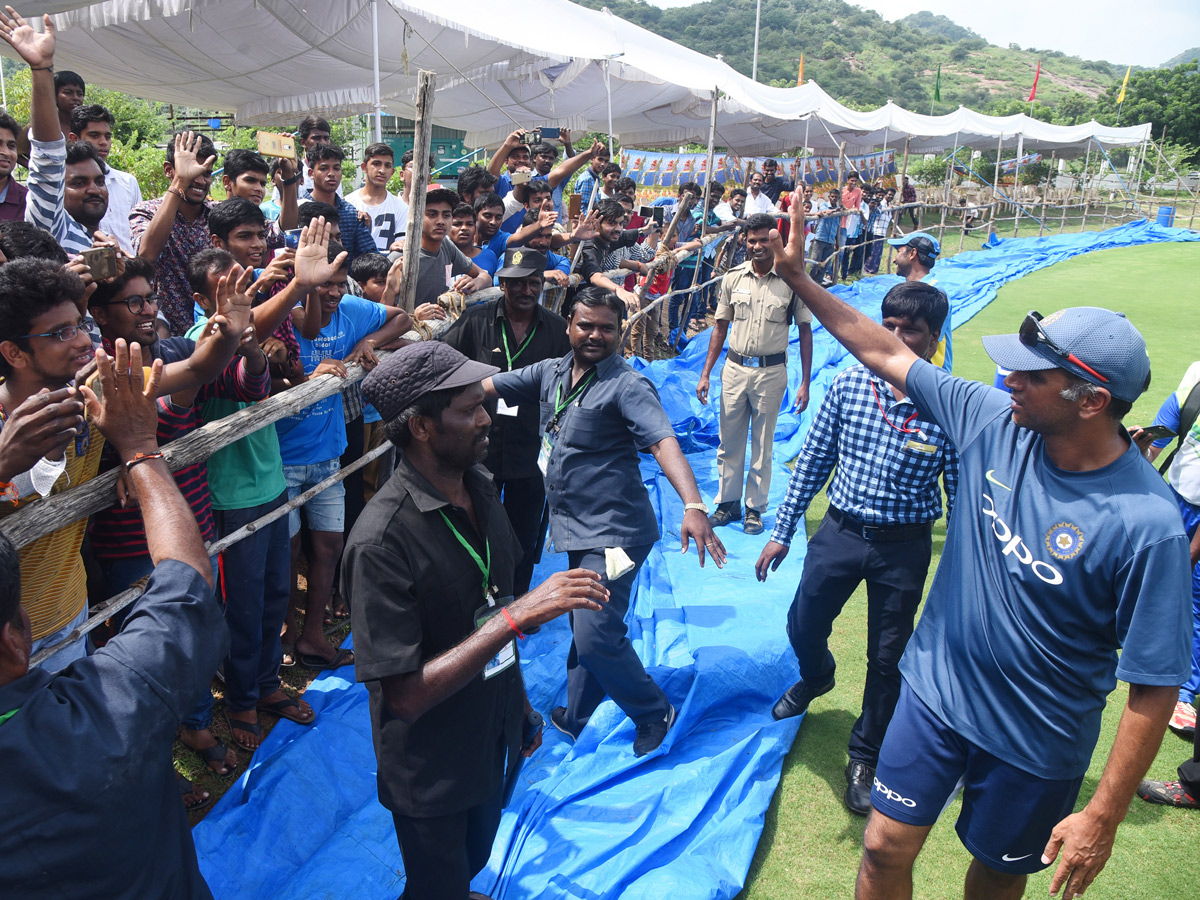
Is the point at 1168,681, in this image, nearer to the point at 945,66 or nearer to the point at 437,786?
the point at 437,786

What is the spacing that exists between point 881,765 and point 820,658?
124 centimetres

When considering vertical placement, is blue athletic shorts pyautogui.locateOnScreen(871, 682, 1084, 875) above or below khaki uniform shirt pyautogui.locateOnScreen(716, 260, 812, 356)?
below

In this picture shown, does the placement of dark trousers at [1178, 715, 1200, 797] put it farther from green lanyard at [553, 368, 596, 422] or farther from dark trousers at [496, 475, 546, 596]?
dark trousers at [496, 475, 546, 596]

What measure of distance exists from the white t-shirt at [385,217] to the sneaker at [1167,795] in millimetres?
5640

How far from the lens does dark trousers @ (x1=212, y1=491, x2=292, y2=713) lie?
3.39m

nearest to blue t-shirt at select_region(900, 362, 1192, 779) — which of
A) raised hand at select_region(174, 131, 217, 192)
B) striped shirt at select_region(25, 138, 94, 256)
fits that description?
raised hand at select_region(174, 131, 217, 192)

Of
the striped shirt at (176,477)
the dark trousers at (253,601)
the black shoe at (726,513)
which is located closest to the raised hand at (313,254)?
the striped shirt at (176,477)

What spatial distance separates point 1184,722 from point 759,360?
3.44 meters

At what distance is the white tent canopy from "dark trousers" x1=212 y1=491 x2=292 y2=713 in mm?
6019

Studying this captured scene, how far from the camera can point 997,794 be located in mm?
2352

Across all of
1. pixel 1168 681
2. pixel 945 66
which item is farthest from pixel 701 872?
pixel 945 66

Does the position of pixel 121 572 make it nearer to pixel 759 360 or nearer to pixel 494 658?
pixel 494 658

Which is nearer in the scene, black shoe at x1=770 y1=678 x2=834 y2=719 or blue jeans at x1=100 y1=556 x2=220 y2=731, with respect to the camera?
blue jeans at x1=100 y1=556 x2=220 y2=731

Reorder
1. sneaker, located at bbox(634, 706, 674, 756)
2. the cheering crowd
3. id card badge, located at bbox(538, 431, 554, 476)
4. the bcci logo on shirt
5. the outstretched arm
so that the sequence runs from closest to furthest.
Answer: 1. the cheering crowd
2. the bcci logo on shirt
3. the outstretched arm
4. sneaker, located at bbox(634, 706, 674, 756)
5. id card badge, located at bbox(538, 431, 554, 476)
